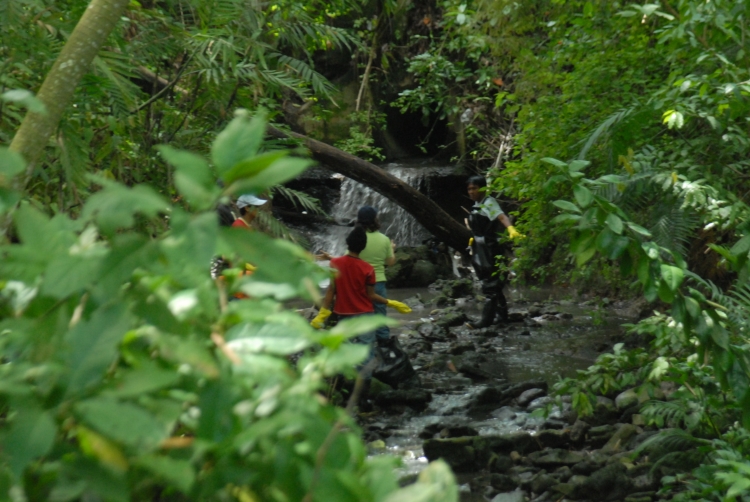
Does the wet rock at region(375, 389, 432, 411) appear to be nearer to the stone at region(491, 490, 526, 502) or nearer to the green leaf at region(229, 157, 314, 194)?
the stone at region(491, 490, 526, 502)

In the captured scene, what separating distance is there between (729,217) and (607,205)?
1490 millimetres

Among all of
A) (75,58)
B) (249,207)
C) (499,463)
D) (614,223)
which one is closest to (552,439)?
(499,463)

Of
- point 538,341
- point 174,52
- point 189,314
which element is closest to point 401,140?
point 538,341

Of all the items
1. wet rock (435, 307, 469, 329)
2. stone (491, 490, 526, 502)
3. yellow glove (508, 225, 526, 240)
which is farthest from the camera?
wet rock (435, 307, 469, 329)

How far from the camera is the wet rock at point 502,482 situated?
14.9 ft

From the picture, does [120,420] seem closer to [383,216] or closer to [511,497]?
[511,497]

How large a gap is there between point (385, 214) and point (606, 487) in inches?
499

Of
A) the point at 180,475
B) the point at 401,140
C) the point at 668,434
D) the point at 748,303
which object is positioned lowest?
the point at 401,140

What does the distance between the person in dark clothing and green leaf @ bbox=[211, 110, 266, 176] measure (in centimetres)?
803

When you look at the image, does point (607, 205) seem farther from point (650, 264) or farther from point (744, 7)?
point (744, 7)

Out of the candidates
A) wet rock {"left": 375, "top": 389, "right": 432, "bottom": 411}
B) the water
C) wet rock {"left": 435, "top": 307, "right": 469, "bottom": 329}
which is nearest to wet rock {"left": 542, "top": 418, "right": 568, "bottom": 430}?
wet rock {"left": 375, "top": 389, "right": 432, "bottom": 411}

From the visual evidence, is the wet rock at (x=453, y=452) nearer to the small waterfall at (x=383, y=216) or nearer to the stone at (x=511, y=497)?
the stone at (x=511, y=497)

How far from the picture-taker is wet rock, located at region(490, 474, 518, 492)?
455 cm

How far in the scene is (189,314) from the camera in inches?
33.7
